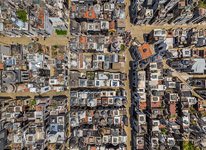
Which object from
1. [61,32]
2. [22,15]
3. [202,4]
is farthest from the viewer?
[61,32]

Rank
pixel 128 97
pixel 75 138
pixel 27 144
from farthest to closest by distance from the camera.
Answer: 1. pixel 128 97
2. pixel 75 138
3. pixel 27 144

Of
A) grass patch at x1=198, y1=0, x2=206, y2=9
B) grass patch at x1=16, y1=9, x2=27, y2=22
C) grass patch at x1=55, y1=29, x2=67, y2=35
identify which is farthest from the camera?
grass patch at x1=55, y1=29, x2=67, y2=35

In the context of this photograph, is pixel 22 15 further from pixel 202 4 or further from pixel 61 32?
pixel 202 4

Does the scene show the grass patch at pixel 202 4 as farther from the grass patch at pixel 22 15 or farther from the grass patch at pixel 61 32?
the grass patch at pixel 22 15

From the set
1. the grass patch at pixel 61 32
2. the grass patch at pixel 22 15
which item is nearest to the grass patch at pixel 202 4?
the grass patch at pixel 61 32

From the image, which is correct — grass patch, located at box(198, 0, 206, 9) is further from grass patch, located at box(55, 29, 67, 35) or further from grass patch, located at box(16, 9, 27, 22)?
grass patch, located at box(16, 9, 27, 22)

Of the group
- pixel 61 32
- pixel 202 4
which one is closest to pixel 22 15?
pixel 61 32

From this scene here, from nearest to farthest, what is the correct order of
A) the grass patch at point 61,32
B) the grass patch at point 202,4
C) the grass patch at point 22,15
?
the grass patch at point 22,15
the grass patch at point 202,4
the grass patch at point 61,32

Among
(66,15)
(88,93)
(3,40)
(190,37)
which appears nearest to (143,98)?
(88,93)

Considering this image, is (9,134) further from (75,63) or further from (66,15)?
(66,15)

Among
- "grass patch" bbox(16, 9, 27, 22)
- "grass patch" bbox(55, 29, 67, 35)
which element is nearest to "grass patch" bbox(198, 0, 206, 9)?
"grass patch" bbox(55, 29, 67, 35)

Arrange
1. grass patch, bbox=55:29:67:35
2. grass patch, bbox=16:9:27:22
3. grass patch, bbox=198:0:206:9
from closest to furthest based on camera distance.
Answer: grass patch, bbox=16:9:27:22, grass patch, bbox=198:0:206:9, grass patch, bbox=55:29:67:35
